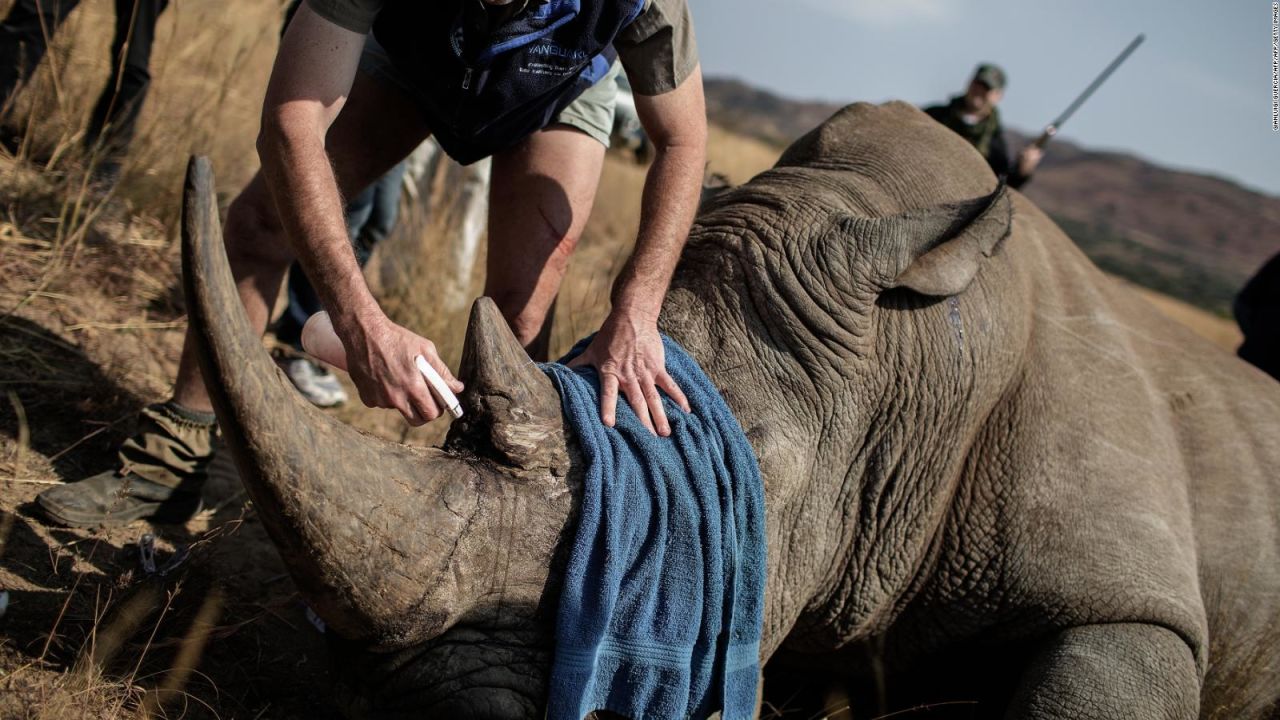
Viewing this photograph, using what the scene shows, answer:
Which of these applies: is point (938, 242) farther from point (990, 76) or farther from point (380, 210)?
point (990, 76)

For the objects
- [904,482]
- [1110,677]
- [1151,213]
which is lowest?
[1151,213]

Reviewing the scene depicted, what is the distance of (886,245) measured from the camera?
3.03 meters

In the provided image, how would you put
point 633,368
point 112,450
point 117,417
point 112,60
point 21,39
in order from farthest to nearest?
point 112,60 → point 21,39 → point 117,417 → point 112,450 → point 633,368

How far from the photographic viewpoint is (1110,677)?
307cm

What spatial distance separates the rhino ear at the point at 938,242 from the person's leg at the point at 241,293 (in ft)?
5.29

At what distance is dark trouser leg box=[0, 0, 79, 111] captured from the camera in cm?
504

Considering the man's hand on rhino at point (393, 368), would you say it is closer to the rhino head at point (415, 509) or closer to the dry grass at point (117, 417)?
the rhino head at point (415, 509)

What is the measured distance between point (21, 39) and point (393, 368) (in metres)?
3.86

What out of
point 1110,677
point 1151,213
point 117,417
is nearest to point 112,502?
point 117,417

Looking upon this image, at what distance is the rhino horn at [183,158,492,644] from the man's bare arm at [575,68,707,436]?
499 millimetres

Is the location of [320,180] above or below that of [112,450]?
above

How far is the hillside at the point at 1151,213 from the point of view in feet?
214

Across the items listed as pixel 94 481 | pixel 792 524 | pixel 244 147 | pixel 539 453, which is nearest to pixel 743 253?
pixel 792 524

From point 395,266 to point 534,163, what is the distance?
9.27 feet
